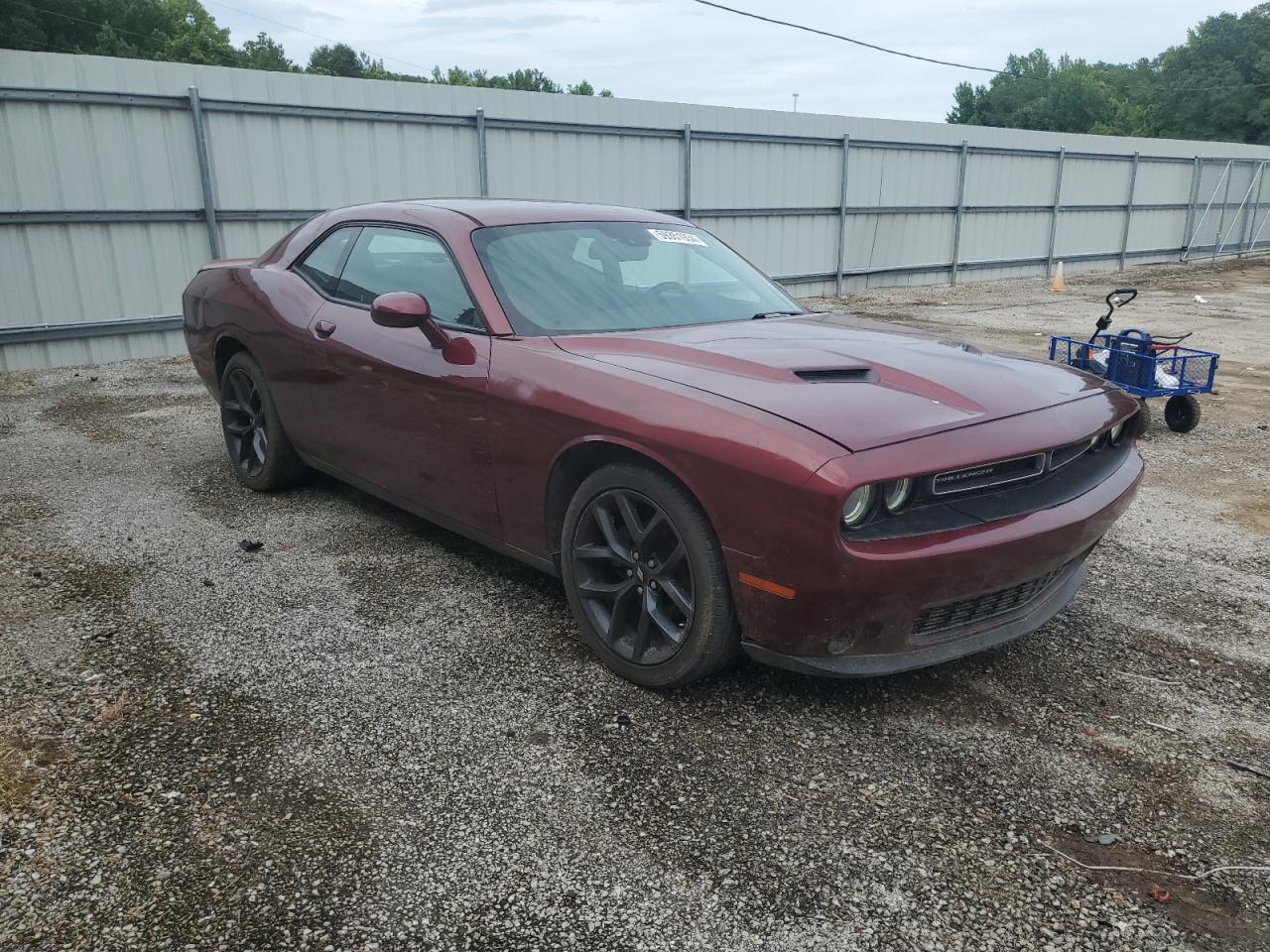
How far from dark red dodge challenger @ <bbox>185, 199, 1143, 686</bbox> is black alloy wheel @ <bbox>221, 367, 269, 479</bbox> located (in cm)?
61

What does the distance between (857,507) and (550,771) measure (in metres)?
1.10

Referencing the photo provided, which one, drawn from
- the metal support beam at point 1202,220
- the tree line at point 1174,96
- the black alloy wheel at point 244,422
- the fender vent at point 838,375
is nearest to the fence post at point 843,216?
the black alloy wheel at point 244,422

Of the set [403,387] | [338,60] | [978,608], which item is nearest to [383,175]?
[403,387]

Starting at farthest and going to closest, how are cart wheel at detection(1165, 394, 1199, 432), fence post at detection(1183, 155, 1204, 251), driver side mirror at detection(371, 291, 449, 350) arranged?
fence post at detection(1183, 155, 1204, 251) < cart wheel at detection(1165, 394, 1199, 432) < driver side mirror at detection(371, 291, 449, 350)

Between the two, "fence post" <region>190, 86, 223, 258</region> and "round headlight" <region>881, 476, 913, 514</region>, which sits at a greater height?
"fence post" <region>190, 86, 223, 258</region>

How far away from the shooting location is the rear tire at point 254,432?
15.8 feet

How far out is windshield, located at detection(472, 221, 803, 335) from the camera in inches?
139

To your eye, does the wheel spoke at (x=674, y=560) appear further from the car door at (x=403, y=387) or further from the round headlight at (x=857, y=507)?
the car door at (x=403, y=387)

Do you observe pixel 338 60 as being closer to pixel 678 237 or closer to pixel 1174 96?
pixel 1174 96

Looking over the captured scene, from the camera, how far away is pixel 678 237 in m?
4.20

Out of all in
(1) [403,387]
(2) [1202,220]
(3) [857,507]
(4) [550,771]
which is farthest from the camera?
(2) [1202,220]

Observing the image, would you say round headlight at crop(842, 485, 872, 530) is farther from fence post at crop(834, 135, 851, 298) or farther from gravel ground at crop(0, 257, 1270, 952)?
fence post at crop(834, 135, 851, 298)

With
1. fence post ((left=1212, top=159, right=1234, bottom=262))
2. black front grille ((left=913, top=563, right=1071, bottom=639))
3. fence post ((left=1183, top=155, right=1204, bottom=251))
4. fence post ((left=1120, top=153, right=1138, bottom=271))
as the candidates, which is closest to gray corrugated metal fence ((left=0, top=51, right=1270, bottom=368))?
fence post ((left=1120, top=153, right=1138, bottom=271))

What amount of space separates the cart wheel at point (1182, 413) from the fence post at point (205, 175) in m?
9.17
